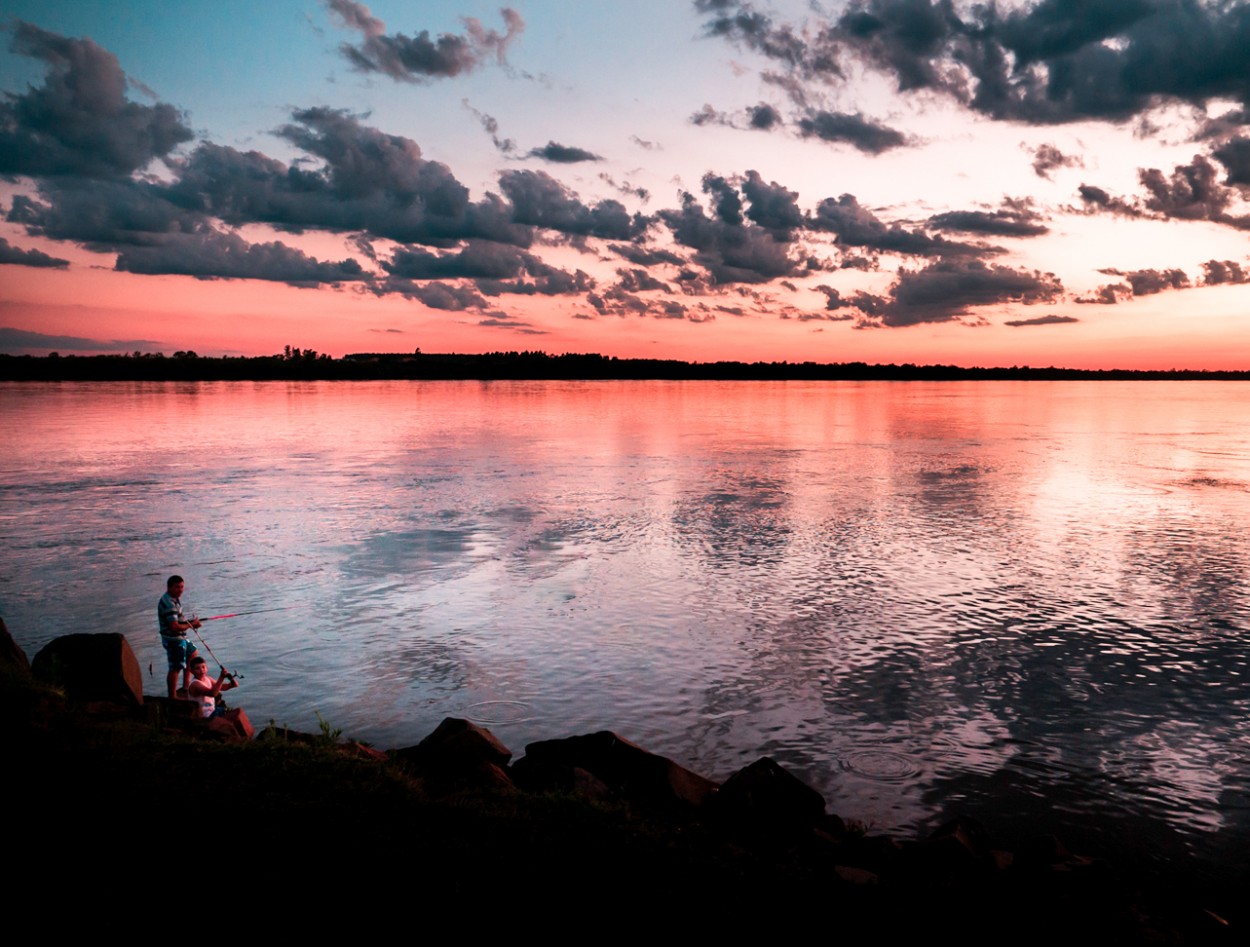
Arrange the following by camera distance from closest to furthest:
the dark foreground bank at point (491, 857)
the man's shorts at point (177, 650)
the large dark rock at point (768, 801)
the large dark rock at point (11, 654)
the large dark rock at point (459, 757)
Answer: the dark foreground bank at point (491, 857)
the large dark rock at point (768, 801)
the large dark rock at point (459, 757)
the large dark rock at point (11, 654)
the man's shorts at point (177, 650)

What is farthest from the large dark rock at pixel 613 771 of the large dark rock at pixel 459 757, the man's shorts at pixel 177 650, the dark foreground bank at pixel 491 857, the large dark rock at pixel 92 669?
the man's shorts at pixel 177 650

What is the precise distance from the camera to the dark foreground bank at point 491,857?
7.64m

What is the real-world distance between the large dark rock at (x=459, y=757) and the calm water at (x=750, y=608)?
84.6 inches

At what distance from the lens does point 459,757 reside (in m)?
11.5

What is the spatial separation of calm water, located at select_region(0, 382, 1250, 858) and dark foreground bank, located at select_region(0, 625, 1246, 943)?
6.83 ft

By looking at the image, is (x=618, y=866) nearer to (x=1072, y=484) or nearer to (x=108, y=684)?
(x=108, y=684)

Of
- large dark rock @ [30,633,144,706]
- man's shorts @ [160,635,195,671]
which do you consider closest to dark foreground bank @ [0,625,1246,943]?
large dark rock @ [30,633,144,706]

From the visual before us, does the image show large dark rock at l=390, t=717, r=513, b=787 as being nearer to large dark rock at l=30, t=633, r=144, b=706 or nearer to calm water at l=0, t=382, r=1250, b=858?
calm water at l=0, t=382, r=1250, b=858

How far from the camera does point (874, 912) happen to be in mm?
8109

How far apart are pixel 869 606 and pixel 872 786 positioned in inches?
383

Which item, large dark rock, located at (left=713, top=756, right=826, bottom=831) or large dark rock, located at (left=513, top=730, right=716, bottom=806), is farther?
large dark rock, located at (left=513, top=730, right=716, bottom=806)

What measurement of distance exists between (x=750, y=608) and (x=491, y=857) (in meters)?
14.2

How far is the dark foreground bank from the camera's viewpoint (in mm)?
7637

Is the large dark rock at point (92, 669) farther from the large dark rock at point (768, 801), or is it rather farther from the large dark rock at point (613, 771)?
the large dark rock at point (768, 801)
